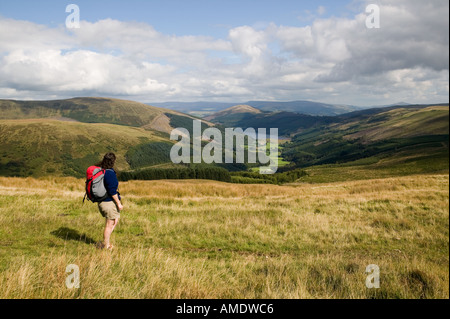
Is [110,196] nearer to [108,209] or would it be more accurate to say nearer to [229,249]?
[108,209]

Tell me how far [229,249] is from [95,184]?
17.5ft

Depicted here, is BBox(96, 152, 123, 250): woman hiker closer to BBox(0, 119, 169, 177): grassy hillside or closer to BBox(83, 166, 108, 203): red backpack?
BBox(83, 166, 108, 203): red backpack

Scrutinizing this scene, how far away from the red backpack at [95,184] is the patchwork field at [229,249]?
163 cm

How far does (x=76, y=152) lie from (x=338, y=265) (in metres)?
213

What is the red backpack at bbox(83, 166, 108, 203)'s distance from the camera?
759 cm

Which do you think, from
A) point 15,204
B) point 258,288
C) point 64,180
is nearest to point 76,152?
point 64,180

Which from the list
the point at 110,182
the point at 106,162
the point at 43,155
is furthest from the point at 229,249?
the point at 43,155

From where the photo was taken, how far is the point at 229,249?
10.1 m

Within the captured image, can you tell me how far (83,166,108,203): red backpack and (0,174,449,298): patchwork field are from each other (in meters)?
1.63

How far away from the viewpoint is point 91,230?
35.0 ft

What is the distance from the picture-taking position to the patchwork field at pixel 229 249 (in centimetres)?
545

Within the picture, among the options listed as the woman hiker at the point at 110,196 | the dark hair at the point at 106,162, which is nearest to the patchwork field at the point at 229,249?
the woman hiker at the point at 110,196
